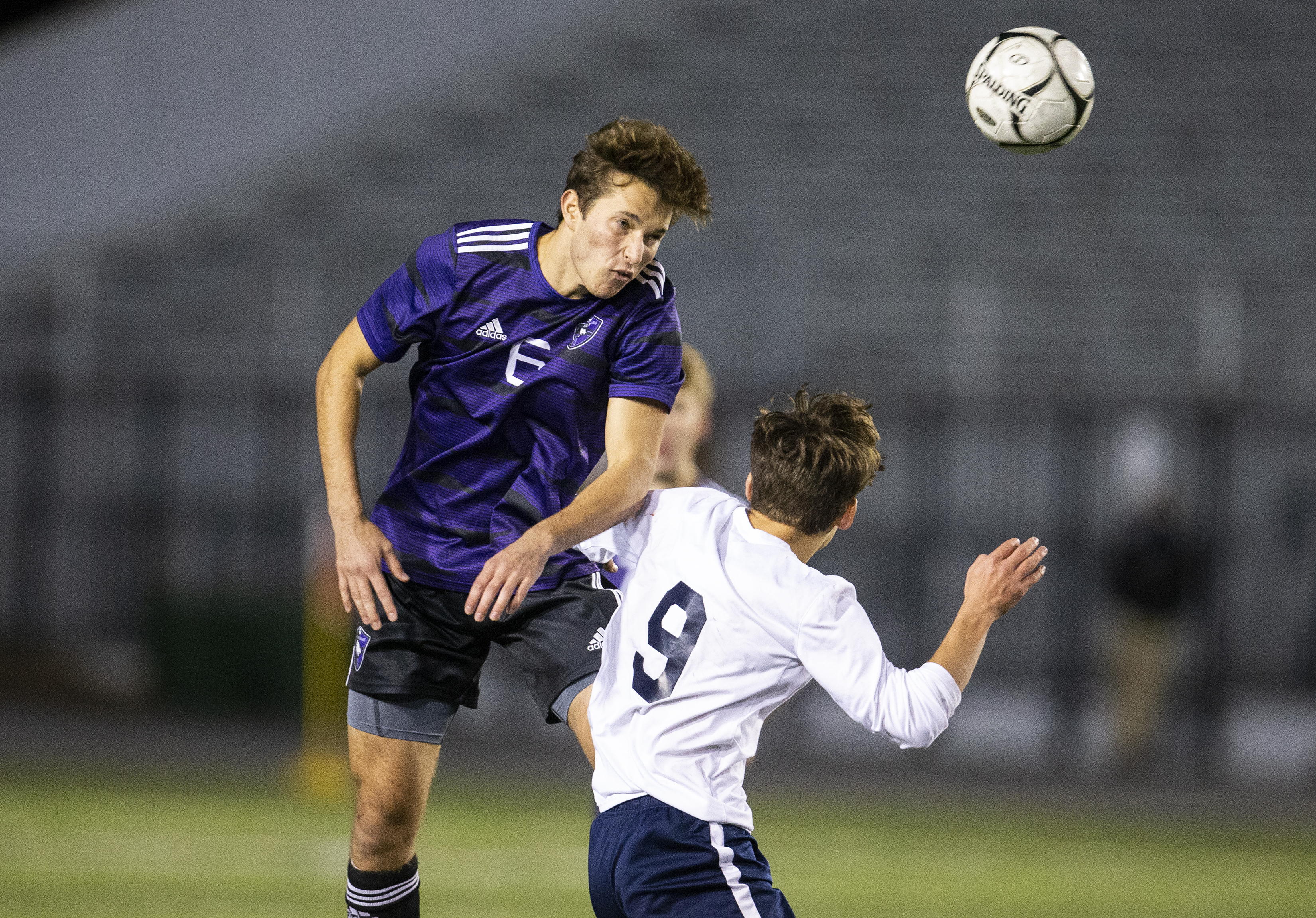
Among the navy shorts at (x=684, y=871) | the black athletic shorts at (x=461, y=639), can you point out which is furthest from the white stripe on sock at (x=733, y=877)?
the black athletic shorts at (x=461, y=639)

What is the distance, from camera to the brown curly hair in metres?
3.87

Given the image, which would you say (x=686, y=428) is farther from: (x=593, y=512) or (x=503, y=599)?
(x=503, y=599)

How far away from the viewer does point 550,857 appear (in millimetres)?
8336

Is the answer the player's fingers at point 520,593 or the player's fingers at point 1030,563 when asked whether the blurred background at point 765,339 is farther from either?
the player's fingers at point 1030,563

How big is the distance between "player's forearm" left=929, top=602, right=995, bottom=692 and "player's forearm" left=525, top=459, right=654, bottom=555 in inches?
35.6

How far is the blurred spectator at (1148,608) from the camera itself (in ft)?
38.6

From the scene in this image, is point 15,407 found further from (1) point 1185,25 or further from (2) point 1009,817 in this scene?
(1) point 1185,25

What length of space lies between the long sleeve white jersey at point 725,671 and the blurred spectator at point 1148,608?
8864mm

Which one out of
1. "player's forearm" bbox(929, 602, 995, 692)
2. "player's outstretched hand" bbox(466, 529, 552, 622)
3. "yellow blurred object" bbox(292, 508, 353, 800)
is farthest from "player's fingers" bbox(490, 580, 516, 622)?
"yellow blurred object" bbox(292, 508, 353, 800)

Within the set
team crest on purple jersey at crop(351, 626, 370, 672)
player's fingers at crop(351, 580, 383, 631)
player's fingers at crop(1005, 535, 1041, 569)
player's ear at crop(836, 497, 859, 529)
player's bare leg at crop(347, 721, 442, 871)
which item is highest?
player's ear at crop(836, 497, 859, 529)

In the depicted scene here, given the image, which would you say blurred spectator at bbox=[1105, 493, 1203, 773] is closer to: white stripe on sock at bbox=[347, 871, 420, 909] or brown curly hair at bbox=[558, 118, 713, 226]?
white stripe on sock at bbox=[347, 871, 420, 909]

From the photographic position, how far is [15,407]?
45.6 ft

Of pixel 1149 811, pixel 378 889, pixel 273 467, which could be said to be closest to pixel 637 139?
pixel 378 889

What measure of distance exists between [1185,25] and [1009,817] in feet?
34.4
